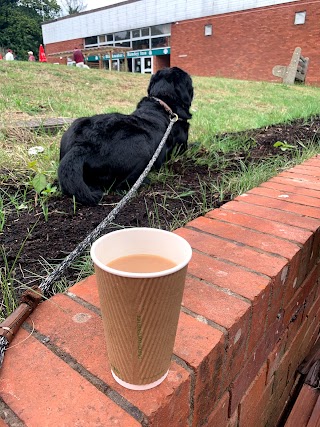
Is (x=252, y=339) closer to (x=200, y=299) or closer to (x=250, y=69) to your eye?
(x=200, y=299)

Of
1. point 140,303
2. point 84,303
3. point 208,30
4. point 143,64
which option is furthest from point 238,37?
point 140,303

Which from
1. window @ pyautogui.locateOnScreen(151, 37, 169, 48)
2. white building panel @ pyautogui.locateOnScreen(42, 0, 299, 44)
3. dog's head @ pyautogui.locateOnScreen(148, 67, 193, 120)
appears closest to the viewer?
dog's head @ pyautogui.locateOnScreen(148, 67, 193, 120)

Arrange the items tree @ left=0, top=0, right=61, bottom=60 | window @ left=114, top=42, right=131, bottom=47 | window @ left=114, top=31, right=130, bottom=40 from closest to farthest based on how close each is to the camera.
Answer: window @ left=114, top=31, right=130, bottom=40 → window @ left=114, top=42, right=131, bottom=47 → tree @ left=0, top=0, right=61, bottom=60

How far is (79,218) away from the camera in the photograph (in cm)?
178

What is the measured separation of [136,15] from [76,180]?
26.5m

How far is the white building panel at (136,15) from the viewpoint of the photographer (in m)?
20.1

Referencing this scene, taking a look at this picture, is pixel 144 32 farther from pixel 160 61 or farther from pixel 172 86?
pixel 172 86

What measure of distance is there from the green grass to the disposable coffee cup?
22.1 inches

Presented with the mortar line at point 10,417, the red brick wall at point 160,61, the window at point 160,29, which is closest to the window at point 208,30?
the window at point 160,29

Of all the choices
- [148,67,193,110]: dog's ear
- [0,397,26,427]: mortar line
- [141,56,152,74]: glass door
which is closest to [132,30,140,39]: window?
[141,56,152,74]: glass door

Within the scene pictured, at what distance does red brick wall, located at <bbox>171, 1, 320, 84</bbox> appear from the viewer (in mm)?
16516

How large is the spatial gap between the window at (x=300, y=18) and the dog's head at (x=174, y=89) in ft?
56.3

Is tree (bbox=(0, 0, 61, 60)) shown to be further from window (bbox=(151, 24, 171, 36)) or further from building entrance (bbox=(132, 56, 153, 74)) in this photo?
window (bbox=(151, 24, 171, 36))

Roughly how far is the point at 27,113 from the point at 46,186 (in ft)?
8.71
